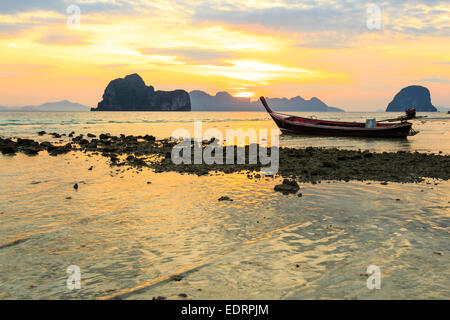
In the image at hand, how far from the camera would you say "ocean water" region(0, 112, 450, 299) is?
545 centimetres

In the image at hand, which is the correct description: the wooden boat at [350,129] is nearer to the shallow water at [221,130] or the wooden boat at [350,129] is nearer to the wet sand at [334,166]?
the shallow water at [221,130]

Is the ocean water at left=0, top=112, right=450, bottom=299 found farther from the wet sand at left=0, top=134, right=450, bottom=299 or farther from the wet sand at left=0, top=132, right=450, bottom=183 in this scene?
the wet sand at left=0, top=132, right=450, bottom=183

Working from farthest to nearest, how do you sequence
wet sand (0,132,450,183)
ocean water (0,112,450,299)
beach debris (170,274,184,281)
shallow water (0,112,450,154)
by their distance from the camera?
shallow water (0,112,450,154) < wet sand (0,132,450,183) < beach debris (170,274,184,281) < ocean water (0,112,450,299)

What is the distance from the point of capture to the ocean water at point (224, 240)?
5449 millimetres

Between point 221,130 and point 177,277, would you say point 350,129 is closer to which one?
point 221,130

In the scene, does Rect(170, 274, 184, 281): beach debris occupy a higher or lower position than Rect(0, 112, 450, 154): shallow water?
lower

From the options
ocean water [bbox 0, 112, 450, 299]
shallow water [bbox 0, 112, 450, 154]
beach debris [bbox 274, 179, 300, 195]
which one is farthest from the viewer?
shallow water [bbox 0, 112, 450, 154]

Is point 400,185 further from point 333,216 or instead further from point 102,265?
point 102,265

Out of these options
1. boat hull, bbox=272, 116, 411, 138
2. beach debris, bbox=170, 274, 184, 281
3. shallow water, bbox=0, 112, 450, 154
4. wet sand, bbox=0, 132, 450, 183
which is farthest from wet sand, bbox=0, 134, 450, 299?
boat hull, bbox=272, 116, 411, 138

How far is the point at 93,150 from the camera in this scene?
26.3 m

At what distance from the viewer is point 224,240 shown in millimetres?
7590

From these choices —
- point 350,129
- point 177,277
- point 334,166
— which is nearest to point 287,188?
point 334,166
